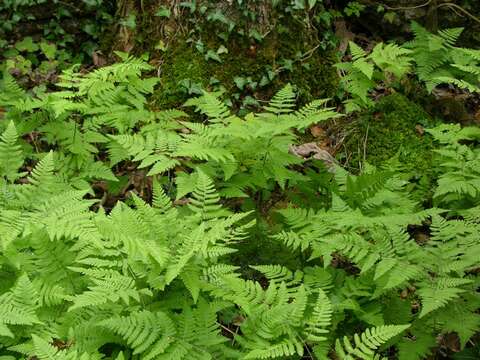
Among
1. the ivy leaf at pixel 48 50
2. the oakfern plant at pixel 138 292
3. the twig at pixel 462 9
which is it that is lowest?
the oakfern plant at pixel 138 292

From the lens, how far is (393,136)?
5512mm

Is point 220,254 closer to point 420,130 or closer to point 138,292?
point 138,292

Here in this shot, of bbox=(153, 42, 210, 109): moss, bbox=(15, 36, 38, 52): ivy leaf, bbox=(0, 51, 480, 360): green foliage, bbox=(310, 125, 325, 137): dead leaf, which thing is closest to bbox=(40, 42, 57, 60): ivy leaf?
bbox=(15, 36, 38, 52): ivy leaf

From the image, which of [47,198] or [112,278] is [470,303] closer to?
[112,278]

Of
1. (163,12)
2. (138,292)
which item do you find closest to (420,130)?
(163,12)

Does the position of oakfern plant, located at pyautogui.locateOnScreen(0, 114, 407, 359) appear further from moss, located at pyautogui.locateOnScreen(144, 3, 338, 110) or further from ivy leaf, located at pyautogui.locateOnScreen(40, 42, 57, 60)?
ivy leaf, located at pyautogui.locateOnScreen(40, 42, 57, 60)

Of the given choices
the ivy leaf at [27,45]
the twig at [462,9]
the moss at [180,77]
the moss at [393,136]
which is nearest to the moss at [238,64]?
the moss at [180,77]

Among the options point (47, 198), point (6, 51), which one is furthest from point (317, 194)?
point (6, 51)

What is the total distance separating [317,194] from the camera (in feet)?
15.9

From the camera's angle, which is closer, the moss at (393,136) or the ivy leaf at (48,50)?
the moss at (393,136)

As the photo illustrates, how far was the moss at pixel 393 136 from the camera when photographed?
17.6ft

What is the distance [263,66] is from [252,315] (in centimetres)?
296

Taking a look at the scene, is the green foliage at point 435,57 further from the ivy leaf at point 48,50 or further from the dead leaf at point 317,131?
the ivy leaf at point 48,50

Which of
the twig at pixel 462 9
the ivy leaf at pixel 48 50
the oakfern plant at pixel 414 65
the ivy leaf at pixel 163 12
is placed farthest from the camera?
the ivy leaf at pixel 48 50
